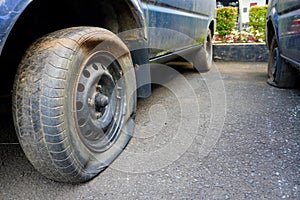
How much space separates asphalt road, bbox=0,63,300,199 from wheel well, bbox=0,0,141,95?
0.60m

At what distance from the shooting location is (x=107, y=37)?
1542 millimetres

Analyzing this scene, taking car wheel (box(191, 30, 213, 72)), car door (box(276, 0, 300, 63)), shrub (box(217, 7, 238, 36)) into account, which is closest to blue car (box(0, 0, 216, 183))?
car door (box(276, 0, 300, 63))

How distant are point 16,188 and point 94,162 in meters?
0.41

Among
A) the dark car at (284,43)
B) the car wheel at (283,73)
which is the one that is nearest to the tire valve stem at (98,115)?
the dark car at (284,43)

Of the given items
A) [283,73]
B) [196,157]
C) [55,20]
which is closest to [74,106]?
[55,20]

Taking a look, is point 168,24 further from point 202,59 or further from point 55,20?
point 202,59

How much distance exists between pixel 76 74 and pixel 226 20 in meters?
5.44

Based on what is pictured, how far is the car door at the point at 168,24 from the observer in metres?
2.02

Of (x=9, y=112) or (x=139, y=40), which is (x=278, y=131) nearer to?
(x=139, y=40)

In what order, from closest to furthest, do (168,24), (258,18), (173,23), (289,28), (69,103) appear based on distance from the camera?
(69,103) < (168,24) < (173,23) < (289,28) < (258,18)

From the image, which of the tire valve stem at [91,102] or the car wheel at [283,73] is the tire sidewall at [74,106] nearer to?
the tire valve stem at [91,102]

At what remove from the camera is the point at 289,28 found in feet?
8.64

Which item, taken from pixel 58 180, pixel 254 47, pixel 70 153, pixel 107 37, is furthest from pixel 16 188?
pixel 254 47

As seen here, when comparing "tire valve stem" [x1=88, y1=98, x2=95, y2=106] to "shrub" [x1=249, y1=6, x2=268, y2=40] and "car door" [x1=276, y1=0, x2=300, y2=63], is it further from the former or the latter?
"shrub" [x1=249, y1=6, x2=268, y2=40]
